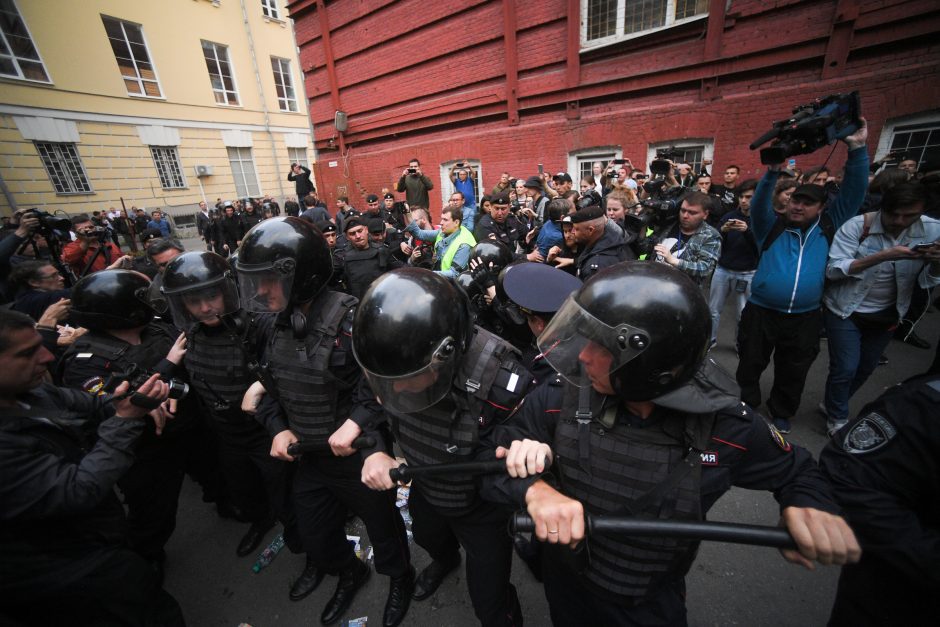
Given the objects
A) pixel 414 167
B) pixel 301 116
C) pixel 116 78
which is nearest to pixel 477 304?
pixel 414 167

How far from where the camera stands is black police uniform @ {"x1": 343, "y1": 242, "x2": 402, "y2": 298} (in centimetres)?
500

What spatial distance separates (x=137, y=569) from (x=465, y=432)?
1746 millimetres

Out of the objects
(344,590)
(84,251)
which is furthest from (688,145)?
(84,251)

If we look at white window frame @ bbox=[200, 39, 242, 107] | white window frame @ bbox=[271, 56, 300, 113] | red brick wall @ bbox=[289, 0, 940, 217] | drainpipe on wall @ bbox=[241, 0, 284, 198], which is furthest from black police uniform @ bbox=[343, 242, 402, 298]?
white window frame @ bbox=[271, 56, 300, 113]

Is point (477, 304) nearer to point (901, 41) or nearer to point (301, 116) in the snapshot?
point (901, 41)

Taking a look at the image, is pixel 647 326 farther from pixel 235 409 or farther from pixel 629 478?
pixel 235 409

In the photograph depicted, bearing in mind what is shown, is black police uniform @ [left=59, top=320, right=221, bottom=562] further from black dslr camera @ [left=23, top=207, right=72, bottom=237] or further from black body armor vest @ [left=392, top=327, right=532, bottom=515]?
black dslr camera @ [left=23, top=207, right=72, bottom=237]

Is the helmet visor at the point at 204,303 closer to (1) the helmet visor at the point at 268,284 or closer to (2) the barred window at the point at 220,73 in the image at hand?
(1) the helmet visor at the point at 268,284

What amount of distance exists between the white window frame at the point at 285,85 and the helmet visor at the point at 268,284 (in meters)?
24.2

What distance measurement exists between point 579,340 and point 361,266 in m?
4.18

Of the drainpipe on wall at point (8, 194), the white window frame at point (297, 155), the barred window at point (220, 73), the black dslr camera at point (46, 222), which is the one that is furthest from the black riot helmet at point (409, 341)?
the white window frame at point (297, 155)

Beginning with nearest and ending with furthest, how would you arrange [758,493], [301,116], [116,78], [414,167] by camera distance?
[758,493] → [414,167] → [116,78] → [301,116]

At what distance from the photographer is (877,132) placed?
5.95 m

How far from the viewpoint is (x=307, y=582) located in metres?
2.54
